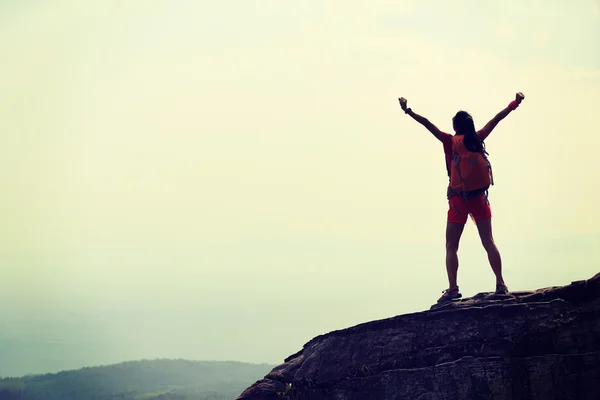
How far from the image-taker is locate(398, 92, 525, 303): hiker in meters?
22.2

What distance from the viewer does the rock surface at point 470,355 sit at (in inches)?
765

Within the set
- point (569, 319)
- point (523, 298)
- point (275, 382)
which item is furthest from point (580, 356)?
point (275, 382)

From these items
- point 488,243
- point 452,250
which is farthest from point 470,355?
point 488,243

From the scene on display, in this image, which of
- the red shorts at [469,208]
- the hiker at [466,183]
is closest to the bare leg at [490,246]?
the hiker at [466,183]

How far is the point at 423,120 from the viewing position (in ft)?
74.6

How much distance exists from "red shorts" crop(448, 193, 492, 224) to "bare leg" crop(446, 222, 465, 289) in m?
0.23

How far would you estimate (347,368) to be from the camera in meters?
21.6

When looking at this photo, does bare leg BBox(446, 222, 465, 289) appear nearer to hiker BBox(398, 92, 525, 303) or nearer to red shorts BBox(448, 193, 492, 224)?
hiker BBox(398, 92, 525, 303)

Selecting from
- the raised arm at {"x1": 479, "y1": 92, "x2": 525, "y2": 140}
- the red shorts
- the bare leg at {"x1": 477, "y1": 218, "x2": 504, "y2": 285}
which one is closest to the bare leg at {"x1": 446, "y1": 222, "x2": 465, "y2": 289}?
the red shorts

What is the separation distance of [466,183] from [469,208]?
0.82 metres

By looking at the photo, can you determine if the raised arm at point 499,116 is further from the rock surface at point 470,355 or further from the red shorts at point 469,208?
the rock surface at point 470,355

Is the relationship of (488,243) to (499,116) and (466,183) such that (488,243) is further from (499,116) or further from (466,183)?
(499,116)

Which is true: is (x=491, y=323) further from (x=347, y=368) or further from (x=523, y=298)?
(x=347, y=368)

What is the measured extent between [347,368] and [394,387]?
1.68m
